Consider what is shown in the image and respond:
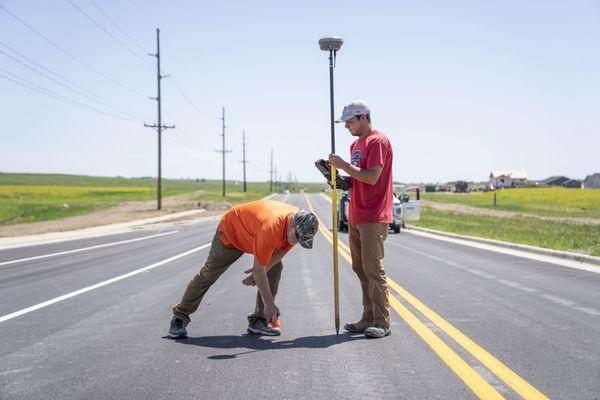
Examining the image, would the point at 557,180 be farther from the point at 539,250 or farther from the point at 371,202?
the point at 371,202

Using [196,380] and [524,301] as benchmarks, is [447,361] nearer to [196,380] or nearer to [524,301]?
[196,380]

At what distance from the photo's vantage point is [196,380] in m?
3.80

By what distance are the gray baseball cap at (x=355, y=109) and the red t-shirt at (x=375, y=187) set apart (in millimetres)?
247

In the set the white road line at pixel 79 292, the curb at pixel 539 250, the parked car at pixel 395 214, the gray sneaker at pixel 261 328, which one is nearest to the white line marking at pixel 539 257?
the curb at pixel 539 250

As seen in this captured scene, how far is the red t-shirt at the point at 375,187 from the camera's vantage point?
511 cm

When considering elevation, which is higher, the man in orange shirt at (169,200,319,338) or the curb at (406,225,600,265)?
the man in orange shirt at (169,200,319,338)

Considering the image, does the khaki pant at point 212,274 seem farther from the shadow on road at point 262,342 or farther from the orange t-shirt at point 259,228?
the shadow on road at point 262,342

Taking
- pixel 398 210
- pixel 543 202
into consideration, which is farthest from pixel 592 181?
pixel 398 210

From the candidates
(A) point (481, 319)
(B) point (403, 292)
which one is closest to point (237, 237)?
(A) point (481, 319)

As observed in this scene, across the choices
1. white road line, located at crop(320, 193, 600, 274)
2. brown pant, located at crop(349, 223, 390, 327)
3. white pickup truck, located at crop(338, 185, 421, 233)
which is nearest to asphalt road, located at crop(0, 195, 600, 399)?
brown pant, located at crop(349, 223, 390, 327)

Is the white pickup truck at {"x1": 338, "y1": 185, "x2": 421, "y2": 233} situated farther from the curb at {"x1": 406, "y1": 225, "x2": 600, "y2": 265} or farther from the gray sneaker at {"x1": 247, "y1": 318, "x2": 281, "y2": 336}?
the gray sneaker at {"x1": 247, "y1": 318, "x2": 281, "y2": 336}

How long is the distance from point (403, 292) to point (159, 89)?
37664 mm

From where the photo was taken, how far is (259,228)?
4.43 meters

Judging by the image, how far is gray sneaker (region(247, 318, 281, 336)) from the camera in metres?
5.13
